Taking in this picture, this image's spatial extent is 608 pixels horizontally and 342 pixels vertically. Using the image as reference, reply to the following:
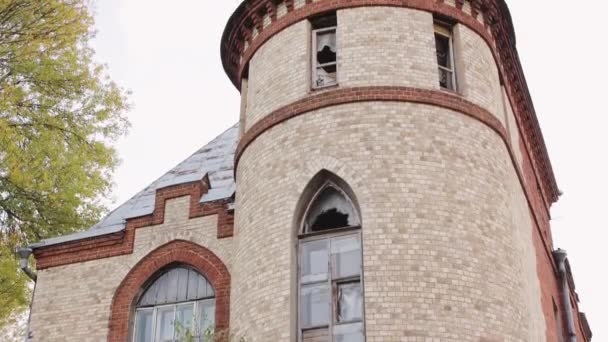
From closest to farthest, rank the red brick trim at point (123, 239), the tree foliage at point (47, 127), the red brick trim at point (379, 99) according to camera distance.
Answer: the red brick trim at point (379, 99) < the red brick trim at point (123, 239) < the tree foliage at point (47, 127)

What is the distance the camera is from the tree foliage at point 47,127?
60.7 ft

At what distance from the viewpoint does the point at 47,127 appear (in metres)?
19.9

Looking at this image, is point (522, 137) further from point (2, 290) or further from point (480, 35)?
point (2, 290)

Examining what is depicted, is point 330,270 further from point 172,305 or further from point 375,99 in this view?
point 172,305

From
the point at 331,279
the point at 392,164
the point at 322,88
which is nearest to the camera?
the point at 331,279

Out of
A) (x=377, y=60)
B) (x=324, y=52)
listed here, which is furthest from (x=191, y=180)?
(x=377, y=60)

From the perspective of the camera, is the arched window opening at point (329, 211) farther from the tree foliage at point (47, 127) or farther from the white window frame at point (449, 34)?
the tree foliage at point (47, 127)

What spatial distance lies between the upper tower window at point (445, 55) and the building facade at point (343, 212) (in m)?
0.02

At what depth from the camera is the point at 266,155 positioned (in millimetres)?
11703

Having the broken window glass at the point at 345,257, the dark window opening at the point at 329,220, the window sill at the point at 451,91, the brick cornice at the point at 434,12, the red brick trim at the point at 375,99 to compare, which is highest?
the brick cornice at the point at 434,12

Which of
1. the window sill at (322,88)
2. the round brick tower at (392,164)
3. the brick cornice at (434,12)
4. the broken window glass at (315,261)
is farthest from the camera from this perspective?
the brick cornice at (434,12)

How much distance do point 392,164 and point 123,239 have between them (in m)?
5.40

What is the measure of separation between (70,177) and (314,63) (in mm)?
10435

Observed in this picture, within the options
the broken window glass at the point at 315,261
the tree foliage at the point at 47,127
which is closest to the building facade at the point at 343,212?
the broken window glass at the point at 315,261
